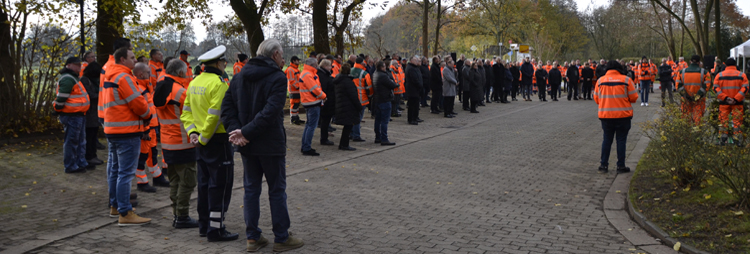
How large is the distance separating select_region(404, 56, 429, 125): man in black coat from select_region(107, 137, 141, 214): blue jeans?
9.42 m

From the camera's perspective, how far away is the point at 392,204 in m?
7.22

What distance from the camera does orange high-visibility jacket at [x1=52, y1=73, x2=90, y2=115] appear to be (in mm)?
9086

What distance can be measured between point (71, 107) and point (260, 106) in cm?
546

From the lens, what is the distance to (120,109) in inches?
255

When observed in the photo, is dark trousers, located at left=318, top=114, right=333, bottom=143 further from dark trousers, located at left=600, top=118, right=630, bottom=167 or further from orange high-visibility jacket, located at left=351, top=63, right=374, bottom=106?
dark trousers, located at left=600, top=118, right=630, bottom=167

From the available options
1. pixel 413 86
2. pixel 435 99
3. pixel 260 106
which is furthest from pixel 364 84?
pixel 260 106

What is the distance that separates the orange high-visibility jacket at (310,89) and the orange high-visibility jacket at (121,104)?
4.76 metres

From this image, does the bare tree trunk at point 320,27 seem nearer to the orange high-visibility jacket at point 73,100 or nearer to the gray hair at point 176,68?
the orange high-visibility jacket at point 73,100

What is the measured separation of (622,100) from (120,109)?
684 centimetres

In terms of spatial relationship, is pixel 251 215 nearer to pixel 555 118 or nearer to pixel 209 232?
pixel 209 232

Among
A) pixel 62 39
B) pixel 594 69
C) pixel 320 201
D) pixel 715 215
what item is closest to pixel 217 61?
pixel 320 201

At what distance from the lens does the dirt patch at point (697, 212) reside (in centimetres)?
546

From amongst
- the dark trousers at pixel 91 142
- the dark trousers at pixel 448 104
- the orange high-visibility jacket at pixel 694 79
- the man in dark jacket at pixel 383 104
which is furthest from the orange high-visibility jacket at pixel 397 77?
the dark trousers at pixel 91 142

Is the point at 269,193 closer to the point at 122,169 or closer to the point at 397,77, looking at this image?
the point at 122,169
